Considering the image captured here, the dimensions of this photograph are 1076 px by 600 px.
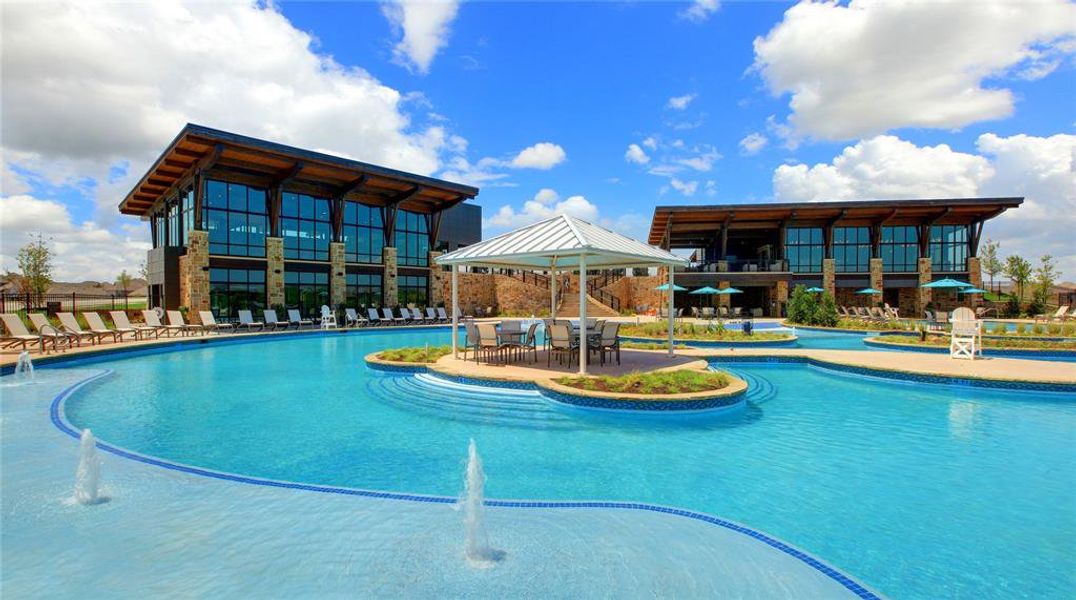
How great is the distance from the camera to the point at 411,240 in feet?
90.7

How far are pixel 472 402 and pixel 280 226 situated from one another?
18.2 metres

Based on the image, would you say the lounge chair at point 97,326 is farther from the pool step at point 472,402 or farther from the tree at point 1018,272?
the tree at point 1018,272

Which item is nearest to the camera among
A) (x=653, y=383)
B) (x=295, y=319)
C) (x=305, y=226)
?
(x=653, y=383)

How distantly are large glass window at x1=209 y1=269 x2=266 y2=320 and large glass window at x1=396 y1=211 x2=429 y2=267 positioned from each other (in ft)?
23.2

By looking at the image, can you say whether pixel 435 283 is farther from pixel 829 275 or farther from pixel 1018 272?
pixel 1018 272

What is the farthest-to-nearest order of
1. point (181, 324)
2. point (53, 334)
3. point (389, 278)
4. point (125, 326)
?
1. point (389, 278)
2. point (181, 324)
3. point (125, 326)
4. point (53, 334)

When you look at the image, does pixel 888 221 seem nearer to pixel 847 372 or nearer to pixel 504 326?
pixel 847 372

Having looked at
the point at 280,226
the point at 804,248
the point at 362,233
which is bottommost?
the point at 804,248

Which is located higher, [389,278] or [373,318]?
[389,278]

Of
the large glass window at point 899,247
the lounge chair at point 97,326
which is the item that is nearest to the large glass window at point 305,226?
the lounge chair at point 97,326

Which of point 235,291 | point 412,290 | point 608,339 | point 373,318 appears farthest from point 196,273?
point 608,339

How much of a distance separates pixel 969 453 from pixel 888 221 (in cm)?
3055

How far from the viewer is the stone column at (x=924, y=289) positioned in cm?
2977

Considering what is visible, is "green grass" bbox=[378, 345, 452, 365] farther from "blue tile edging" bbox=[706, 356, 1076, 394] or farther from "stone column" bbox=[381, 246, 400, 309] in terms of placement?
"stone column" bbox=[381, 246, 400, 309]
